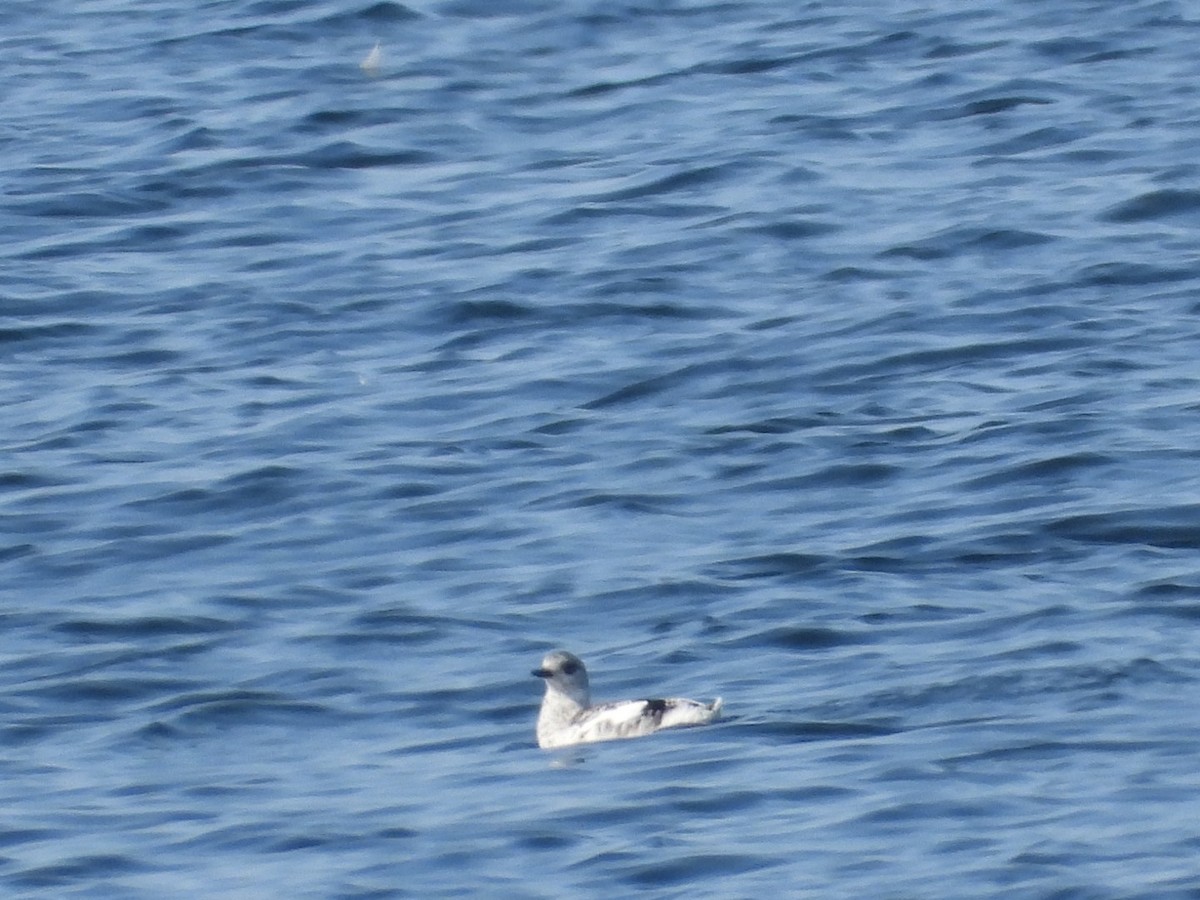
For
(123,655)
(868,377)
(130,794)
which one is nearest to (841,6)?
(868,377)

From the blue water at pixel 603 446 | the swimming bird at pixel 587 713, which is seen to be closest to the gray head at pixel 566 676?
the swimming bird at pixel 587 713

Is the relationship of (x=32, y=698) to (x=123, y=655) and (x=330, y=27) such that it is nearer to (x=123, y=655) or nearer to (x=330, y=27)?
(x=123, y=655)

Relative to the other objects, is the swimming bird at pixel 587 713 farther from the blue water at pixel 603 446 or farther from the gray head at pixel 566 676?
the blue water at pixel 603 446

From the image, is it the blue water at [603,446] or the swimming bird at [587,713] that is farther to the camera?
the swimming bird at [587,713]

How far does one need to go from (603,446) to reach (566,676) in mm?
3780

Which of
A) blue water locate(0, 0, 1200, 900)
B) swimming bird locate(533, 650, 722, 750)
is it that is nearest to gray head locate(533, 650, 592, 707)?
swimming bird locate(533, 650, 722, 750)

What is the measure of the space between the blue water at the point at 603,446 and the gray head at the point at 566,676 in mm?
243

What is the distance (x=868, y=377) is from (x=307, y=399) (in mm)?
2866

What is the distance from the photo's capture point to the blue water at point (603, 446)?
35.4 ft

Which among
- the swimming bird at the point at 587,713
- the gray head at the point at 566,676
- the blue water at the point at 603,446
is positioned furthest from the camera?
the gray head at the point at 566,676

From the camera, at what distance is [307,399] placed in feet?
53.3

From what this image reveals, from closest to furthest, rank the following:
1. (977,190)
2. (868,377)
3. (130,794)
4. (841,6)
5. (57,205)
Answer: (130,794) → (868,377) → (977,190) → (57,205) → (841,6)

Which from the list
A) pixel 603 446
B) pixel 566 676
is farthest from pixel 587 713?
→ pixel 603 446

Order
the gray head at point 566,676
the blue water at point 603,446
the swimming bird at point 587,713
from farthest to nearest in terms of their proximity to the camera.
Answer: the gray head at point 566,676
the swimming bird at point 587,713
the blue water at point 603,446
